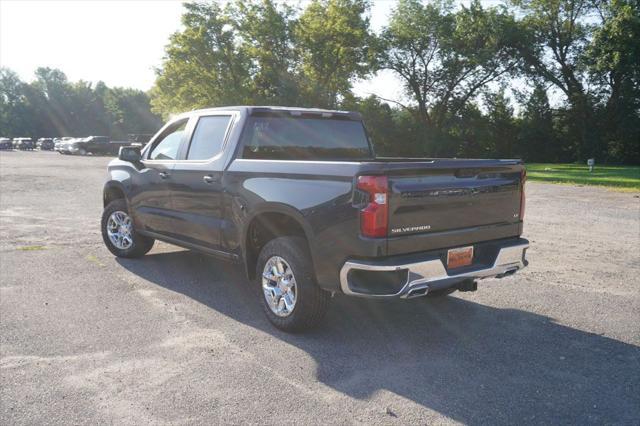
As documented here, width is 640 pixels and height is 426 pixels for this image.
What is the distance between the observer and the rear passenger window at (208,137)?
17.7 feet

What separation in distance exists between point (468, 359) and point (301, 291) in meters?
1.37

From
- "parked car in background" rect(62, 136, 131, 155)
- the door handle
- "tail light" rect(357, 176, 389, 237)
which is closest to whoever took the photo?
"tail light" rect(357, 176, 389, 237)

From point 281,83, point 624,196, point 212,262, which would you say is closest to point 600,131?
point 281,83

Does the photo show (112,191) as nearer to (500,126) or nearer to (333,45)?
(333,45)

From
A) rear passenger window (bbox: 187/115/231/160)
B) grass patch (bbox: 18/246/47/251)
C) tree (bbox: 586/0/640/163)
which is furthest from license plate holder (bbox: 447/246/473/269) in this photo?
tree (bbox: 586/0/640/163)

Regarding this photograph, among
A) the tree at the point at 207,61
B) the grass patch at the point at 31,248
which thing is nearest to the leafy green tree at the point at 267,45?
the tree at the point at 207,61

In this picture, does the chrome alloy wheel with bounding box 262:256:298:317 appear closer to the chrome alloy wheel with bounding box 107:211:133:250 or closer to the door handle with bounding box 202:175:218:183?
the door handle with bounding box 202:175:218:183

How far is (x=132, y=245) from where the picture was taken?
6945 millimetres

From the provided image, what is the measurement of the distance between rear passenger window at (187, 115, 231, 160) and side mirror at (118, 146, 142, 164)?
1045mm

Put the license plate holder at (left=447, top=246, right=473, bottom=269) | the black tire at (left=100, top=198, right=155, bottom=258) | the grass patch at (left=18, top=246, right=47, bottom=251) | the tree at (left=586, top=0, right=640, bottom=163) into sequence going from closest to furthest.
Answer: the license plate holder at (left=447, top=246, right=473, bottom=269) → the black tire at (left=100, top=198, right=155, bottom=258) → the grass patch at (left=18, top=246, right=47, bottom=251) → the tree at (left=586, top=0, right=640, bottom=163)

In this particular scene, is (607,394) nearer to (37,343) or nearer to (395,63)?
(37,343)

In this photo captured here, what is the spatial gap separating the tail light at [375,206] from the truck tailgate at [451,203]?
5 centimetres

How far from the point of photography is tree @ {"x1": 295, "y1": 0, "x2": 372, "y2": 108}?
135ft

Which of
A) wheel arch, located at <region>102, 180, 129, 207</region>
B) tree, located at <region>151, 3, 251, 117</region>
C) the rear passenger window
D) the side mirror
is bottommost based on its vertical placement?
wheel arch, located at <region>102, 180, 129, 207</region>
